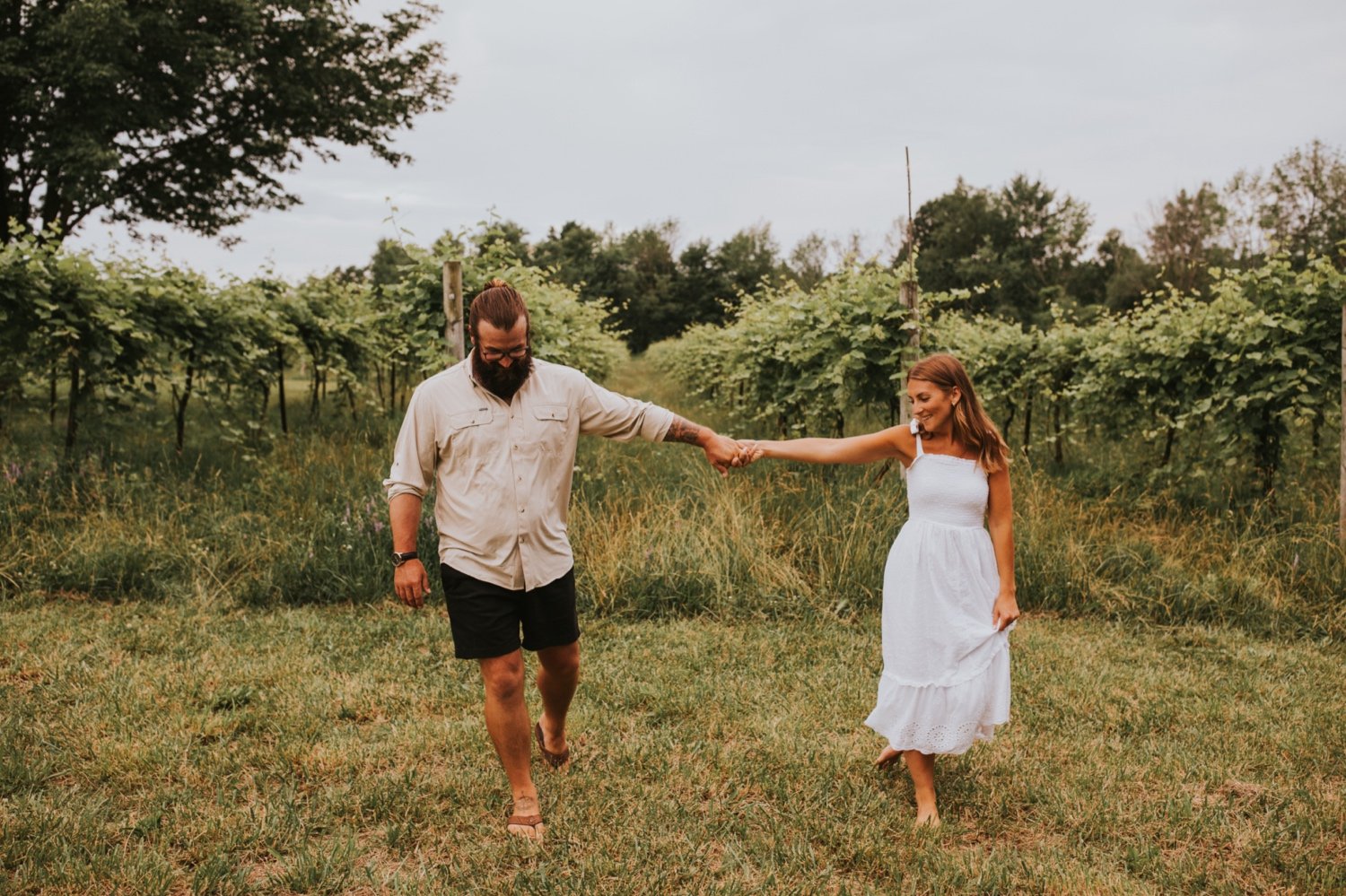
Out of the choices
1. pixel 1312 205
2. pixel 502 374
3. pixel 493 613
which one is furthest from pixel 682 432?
pixel 1312 205

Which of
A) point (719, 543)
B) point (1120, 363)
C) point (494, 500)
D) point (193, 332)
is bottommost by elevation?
point (719, 543)

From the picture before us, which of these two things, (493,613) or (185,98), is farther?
(185,98)

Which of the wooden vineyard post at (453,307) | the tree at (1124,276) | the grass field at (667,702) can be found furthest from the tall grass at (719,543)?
the tree at (1124,276)

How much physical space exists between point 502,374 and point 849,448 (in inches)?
58.1

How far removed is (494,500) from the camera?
3424mm

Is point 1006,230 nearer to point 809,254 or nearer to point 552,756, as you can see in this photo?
point 809,254

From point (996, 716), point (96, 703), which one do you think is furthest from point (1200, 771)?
point (96, 703)

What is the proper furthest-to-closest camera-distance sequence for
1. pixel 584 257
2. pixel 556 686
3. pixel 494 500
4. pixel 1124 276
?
pixel 584 257, pixel 1124 276, pixel 556 686, pixel 494 500

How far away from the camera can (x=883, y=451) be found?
12.8 ft

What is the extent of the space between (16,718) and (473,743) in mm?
2142

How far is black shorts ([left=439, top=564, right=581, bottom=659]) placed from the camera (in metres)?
3.44

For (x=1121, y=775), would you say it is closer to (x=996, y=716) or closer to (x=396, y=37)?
(x=996, y=716)

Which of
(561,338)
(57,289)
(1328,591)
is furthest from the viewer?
(561,338)

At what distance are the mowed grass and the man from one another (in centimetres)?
51
